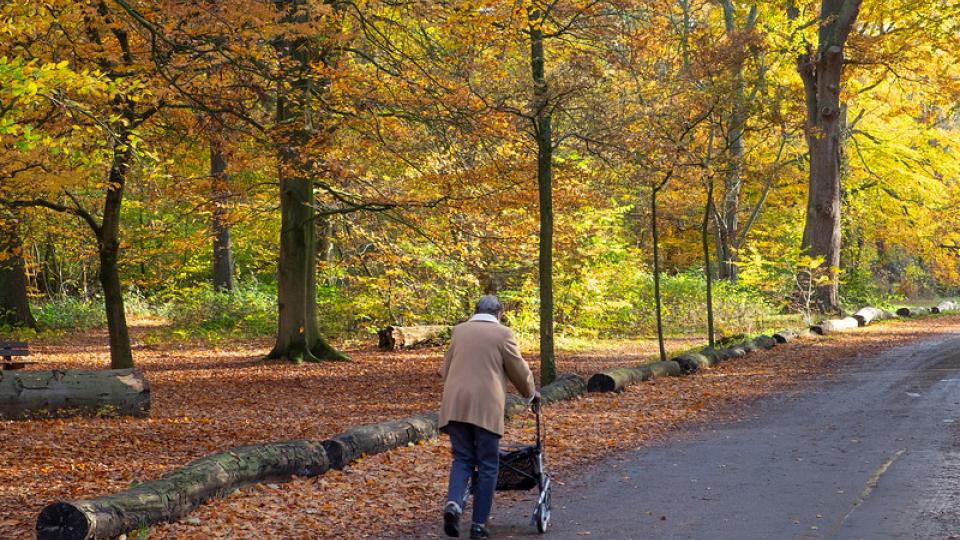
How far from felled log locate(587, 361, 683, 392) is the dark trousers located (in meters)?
8.33

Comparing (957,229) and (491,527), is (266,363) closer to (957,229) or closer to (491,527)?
(491,527)

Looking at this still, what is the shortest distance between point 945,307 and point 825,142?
10550mm

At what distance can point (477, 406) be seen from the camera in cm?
685

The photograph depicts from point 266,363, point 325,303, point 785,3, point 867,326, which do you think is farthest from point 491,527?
point 785,3

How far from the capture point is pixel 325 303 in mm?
25828

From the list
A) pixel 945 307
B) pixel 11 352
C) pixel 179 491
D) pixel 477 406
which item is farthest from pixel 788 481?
pixel 945 307

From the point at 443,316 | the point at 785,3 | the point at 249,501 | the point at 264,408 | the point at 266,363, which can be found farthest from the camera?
the point at 785,3

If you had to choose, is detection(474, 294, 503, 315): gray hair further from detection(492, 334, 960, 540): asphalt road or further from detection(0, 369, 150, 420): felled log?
detection(0, 369, 150, 420): felled log

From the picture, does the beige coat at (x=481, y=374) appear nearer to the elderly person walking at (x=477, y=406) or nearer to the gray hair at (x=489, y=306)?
the elderly person walking at (x=477, y=406)

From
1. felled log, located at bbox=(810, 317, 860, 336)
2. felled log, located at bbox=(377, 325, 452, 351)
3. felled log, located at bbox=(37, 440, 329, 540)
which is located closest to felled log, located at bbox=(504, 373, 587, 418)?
felled log, located at bbox=(37, 440, 329, 540)

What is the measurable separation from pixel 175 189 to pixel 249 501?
13.7m

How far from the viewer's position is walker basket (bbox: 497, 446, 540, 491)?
7285mm

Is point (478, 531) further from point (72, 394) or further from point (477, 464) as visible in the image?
point (72, 394)

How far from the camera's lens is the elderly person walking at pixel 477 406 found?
684 cm
